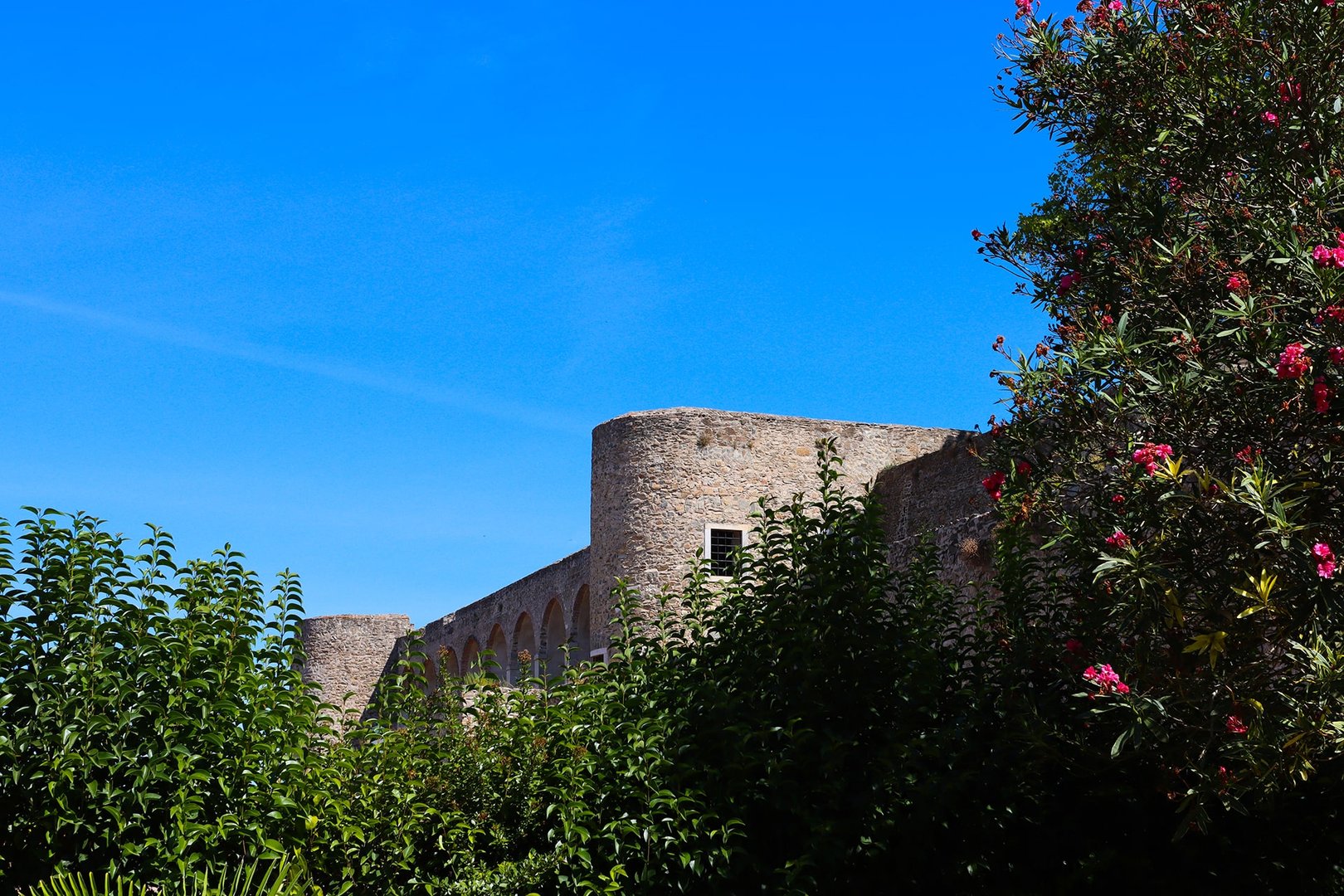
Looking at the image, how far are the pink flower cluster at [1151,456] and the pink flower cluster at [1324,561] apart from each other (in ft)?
2.48

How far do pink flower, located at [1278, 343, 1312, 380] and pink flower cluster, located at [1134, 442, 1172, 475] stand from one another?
0.59 m

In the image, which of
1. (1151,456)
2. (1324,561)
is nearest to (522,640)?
(1151,456)

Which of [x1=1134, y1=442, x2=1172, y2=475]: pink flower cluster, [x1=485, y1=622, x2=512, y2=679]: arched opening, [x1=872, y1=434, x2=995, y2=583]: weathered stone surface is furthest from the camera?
[x1=485, y1=622, x2=512, y2=679]: arched opening

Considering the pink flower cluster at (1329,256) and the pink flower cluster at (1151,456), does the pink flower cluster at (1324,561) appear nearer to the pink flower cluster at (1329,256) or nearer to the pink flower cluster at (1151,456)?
the pink flower cluster at (1151,456)

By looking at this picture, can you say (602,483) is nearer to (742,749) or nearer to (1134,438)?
(742,749)

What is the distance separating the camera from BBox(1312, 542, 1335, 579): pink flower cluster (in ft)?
18.1

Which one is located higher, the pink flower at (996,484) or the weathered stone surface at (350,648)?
the weathered stone surface at (350,648)

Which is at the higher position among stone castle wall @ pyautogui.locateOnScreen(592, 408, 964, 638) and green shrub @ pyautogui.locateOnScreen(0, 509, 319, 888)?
stone castle wall @ pyautogui.locateOnScreen(592, 408, 964, 638)

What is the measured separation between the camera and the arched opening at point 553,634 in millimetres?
28422

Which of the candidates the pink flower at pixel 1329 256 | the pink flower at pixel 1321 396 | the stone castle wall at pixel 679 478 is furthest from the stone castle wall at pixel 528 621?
the pink flower at pixel 1329 256

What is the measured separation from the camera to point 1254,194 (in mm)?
6926

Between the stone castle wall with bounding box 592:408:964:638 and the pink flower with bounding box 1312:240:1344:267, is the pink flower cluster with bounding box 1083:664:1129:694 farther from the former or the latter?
the stone castle wall with bounding box 592:408:964:638

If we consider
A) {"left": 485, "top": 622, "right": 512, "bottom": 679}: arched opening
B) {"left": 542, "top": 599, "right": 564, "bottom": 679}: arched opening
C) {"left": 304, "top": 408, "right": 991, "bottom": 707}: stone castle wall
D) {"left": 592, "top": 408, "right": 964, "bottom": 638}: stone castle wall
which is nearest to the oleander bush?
{"left": 304, "top": 408, "right": 991, "bottom": 707}: stone castle wall

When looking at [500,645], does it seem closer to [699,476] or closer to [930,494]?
[699,476]
